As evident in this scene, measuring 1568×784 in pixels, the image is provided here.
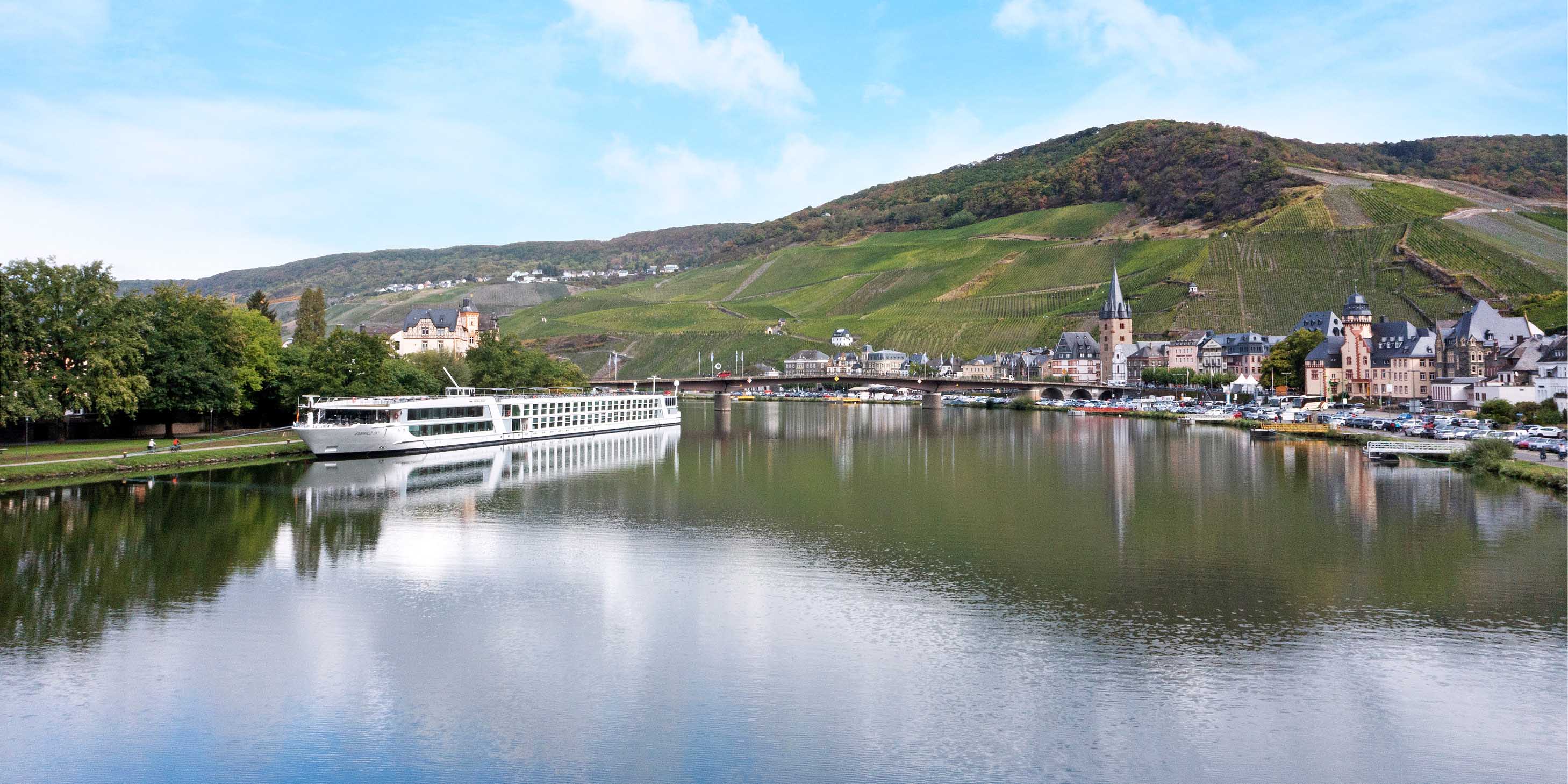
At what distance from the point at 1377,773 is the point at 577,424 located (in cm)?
5990

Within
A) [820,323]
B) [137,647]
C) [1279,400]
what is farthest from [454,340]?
[137,647]

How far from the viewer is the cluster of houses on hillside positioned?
7275cm

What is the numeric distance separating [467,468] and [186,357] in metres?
14.8

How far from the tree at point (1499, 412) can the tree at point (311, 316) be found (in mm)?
78091

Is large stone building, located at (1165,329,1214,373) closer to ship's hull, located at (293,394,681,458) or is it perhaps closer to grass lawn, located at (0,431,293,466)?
ship's hull, located at (293,394,681,458)

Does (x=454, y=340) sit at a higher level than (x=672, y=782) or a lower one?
higher

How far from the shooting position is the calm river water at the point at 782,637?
14633mm

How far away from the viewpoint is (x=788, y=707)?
52.9ft

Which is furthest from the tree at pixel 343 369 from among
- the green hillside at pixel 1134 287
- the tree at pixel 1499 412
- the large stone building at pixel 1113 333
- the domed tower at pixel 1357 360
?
the large stone building at pixel 1113 333

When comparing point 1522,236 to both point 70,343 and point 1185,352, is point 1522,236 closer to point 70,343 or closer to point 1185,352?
point 1185,352

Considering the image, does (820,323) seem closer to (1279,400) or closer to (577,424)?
(1279,400)

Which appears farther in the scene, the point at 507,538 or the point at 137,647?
the point at 507,538

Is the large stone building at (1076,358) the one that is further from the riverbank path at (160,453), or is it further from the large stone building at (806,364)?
the riverbank path at (160,453)

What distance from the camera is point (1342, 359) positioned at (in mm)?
91750
